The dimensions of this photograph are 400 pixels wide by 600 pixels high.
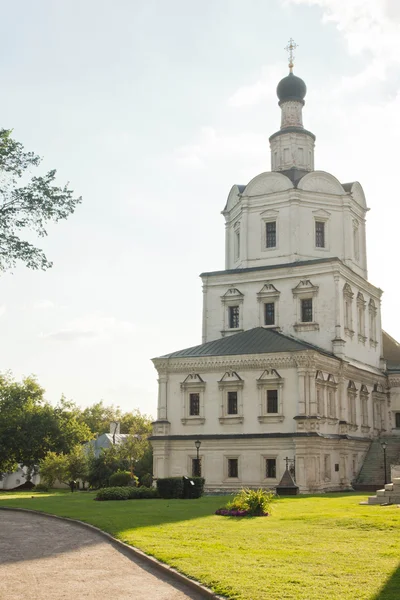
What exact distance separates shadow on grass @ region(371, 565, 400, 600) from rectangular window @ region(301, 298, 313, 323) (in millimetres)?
31926

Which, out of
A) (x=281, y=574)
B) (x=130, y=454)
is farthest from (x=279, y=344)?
(x=281, y=574)

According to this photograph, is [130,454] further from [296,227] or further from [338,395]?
[296,227]

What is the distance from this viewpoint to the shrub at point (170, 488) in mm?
30875

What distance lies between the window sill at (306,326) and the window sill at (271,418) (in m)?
6.64

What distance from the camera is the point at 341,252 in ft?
146

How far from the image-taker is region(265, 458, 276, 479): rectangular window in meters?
37.4

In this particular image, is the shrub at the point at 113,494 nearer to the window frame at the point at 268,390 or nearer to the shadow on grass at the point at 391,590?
the window frame at the point at 268,390

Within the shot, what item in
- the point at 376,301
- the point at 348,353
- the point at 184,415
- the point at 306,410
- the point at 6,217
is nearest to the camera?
the point at 6,217

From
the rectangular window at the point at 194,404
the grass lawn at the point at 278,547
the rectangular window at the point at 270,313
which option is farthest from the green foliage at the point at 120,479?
the grass lawn at the point at 278,547

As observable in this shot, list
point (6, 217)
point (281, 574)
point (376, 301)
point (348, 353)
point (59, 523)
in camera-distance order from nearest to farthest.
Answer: point (281, 574) → point (59, 523) → point (6, 217) → point (348, 353) → point (376, 301)

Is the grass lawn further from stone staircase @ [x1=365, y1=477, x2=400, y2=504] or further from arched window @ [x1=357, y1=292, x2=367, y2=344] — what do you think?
arched window @ [x1=357, y1=292, x2=367, y2=344]

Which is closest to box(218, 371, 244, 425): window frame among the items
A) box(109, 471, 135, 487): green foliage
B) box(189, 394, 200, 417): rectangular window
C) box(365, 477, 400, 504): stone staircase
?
box(189, 394, 200, 417): rectangular window

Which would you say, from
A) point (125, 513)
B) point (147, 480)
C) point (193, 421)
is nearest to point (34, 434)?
point (147, 480)

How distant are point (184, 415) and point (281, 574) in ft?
95.5
